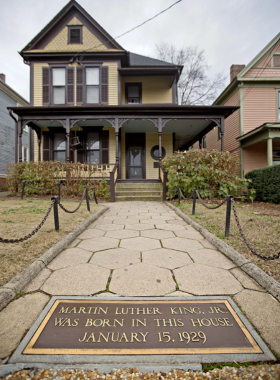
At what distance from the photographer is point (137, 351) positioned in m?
1.27

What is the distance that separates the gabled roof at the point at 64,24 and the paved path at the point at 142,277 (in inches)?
502

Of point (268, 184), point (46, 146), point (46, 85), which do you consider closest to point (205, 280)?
point (268, 184)

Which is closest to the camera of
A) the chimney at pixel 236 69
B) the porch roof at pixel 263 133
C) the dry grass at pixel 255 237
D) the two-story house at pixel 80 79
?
the dry grass at pixel 255 237

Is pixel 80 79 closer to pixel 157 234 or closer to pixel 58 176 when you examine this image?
pixel 58 176

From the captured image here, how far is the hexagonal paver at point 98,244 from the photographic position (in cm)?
304

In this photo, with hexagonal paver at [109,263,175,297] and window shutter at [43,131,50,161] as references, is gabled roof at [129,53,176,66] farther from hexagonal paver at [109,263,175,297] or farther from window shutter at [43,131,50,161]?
hexagonal paver at [109,263,175,297]

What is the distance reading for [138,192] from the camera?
9.15 m

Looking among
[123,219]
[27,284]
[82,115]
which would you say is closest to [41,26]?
[82,115]

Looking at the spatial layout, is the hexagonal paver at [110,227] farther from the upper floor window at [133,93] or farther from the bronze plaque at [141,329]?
the upper floor window at [133,93]

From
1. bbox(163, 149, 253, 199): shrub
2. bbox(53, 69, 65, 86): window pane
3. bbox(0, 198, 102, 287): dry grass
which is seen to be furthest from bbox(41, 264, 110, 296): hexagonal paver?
bbox(53, 69, 65, 86): window pane

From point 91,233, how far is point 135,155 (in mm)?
9605

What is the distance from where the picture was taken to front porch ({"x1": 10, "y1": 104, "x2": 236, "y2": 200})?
10.3 m

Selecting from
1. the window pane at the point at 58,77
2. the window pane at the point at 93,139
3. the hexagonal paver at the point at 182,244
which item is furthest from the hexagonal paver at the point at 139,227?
the window pane at the point at 58,77

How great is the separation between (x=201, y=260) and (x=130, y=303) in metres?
1.23
